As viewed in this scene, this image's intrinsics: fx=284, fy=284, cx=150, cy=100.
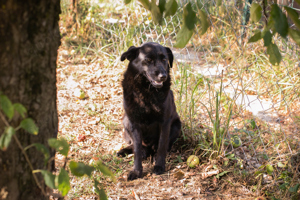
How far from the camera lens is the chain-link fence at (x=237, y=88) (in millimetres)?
2625

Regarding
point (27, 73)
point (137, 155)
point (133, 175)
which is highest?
point (27, 73)

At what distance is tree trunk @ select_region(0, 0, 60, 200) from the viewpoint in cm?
100

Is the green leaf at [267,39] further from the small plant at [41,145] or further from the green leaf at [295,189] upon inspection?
the green leaf at [295,189]

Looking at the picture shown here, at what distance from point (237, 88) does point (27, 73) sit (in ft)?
5.79

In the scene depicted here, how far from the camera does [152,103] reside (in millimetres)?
2570

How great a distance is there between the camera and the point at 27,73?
1.08 meters

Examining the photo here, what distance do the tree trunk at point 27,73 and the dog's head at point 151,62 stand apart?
134cm

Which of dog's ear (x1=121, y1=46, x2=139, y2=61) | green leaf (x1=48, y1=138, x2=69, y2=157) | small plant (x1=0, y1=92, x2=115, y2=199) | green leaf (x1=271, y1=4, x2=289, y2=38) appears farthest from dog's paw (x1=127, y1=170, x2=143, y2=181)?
green leaf (x1=271, y1=4, x2=289, y2=38)

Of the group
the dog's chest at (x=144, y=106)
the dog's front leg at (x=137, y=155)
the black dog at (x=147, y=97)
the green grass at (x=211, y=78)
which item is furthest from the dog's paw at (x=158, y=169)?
the dog's chest at (x=144, y=106)

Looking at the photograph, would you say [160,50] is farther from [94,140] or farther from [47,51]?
[47,51]

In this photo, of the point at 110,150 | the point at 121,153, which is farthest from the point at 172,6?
the point at 110,150

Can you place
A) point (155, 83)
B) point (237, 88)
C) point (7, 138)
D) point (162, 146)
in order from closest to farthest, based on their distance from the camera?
Result: 1. point (7, 138)
2. point (237, 88)
3. point (155, 83)
4. point (162, 146)

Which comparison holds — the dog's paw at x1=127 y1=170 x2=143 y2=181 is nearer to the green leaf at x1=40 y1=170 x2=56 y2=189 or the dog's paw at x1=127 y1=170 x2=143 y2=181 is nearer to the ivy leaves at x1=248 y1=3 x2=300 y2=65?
the green leaf at x1=40 y1=170 x2=56 y2=189

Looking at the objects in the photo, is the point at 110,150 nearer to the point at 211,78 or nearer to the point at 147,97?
the point at 147,97
